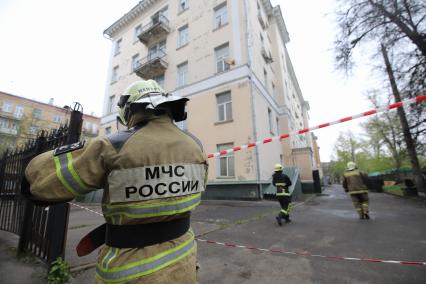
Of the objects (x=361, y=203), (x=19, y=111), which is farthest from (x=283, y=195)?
(x=19, y=111)

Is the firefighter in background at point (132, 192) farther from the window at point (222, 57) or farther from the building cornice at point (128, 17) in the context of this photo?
the building cornice at point (128, 17)

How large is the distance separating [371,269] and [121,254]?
3400mm

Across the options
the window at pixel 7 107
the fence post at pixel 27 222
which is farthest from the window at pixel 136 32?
the window at pixel 7 107

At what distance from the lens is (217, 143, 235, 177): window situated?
1213 centimetres

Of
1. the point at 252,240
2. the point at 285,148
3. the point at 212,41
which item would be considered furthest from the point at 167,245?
the point at 285,148

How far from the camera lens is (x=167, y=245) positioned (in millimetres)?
1211

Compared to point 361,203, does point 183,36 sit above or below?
above

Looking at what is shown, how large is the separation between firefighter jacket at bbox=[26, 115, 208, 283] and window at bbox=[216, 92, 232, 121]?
11.8 meters

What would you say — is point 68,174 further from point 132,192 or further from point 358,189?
point 358,189

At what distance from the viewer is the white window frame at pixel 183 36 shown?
641 inches

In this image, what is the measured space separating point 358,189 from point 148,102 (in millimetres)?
7839

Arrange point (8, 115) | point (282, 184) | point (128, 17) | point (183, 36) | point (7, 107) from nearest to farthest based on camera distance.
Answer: point (282, 184)
point (183, 36)
point (128, 17)
point (8, 115)
point (7, 107)

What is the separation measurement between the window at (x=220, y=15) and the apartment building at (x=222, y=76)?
0.23ft

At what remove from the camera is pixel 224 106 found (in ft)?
43.3
